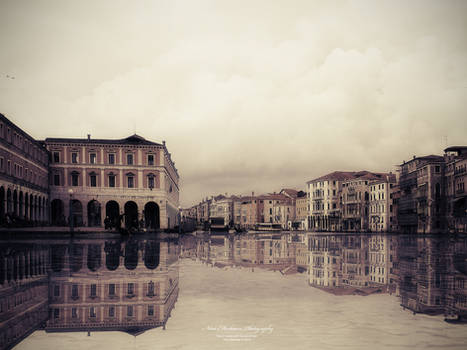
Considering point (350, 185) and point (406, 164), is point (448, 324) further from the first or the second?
point (350, 185)

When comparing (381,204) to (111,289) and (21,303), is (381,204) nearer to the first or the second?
(111,289)

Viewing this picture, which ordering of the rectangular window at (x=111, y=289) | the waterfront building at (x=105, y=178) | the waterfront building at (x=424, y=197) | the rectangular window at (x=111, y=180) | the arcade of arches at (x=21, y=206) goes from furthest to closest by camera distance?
the waterfront building at (x=424, y=197) → the rectangular window at (x=111, y=180) → the waterfront building at (x=105, y=178) → the arcade of arches at (x=21, y=206) → the rectangular window at (x=111, y=289)

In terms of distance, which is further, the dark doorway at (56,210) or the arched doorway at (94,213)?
the arched doorway at (94,213)

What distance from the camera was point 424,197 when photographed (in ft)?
265

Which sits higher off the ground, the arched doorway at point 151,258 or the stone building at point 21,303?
the stone building at point 21,303

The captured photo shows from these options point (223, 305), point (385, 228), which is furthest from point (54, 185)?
point (385, 228)

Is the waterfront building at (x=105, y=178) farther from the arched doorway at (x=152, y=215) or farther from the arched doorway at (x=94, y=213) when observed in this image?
the arched doorway at (x=152, y=215)

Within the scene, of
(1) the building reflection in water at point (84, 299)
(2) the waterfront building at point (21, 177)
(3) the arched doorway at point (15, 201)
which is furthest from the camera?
(3) the arched doorway at point (15, 201)

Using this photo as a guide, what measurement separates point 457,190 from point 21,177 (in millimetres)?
61934

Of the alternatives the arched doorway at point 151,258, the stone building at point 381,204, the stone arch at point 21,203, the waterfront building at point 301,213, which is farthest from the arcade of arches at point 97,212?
the waterfront building at point 301,213

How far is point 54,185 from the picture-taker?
6569 cm

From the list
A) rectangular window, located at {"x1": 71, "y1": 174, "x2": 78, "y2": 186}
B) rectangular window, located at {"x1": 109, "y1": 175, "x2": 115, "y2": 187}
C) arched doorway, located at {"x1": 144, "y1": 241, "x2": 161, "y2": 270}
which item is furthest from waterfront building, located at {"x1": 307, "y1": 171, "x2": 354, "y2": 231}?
arched doorway, located at {"x1": 144, "y1": 241, "x2": 161, "y2": 270}

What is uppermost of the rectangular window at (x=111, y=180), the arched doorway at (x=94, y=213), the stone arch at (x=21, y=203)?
the rectangular window at (x=111, y=180)

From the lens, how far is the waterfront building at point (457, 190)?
2758 inches
